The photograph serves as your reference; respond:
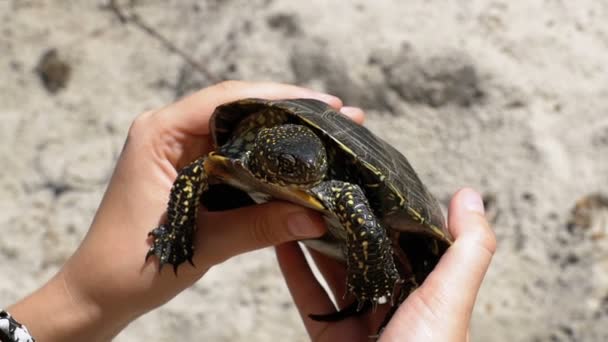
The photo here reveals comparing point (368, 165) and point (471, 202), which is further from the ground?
point (368, 165)

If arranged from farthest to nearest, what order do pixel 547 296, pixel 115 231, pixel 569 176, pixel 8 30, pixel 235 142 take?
pixel 8 30 → pixel 569 176 → pixel 547 296 → pixel 115 231 → pixel 235 142

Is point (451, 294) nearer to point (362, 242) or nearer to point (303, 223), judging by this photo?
point (362, 242)

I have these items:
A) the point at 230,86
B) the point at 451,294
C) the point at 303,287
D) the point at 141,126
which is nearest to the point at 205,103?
the point at 230,86

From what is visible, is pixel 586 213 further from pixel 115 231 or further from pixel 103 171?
pixel 103 171

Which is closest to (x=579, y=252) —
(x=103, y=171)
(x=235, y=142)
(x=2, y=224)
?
(x=235, y=142)

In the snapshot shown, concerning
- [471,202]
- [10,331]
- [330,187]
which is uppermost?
[330,187]

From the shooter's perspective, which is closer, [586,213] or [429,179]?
[586,213]

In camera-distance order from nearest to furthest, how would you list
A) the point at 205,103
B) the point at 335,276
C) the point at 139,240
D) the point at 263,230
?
the point at 263,230, the point at 139,240, the point at 205,103, the point at 335,276

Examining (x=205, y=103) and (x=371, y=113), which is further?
(x=371, y=113)
